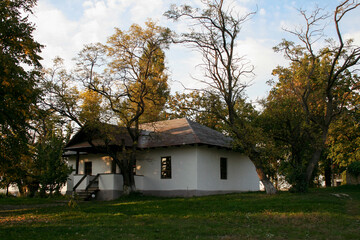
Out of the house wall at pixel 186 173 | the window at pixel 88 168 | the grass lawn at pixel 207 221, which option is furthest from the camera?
the window at pixel 88 168

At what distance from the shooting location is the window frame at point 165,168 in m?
25.2

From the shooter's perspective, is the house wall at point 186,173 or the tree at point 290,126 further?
the house wall at point 186,173

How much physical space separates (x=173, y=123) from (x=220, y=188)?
22.0 ft

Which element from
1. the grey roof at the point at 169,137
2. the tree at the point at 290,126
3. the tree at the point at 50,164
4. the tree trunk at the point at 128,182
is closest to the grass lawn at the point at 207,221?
the tree at the point at 290,126

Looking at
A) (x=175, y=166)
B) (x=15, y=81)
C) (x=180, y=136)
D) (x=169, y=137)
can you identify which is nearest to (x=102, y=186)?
(x=175, y=166)

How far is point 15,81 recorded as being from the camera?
1352 cm

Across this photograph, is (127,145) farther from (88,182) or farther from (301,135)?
(301,135)

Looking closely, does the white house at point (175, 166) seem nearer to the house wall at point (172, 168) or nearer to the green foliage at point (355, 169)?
the house wall at point (172, 168)

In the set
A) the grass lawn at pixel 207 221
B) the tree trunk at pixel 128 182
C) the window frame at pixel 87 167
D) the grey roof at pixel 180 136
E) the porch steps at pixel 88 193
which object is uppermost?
the grey roof at pixel 180 136

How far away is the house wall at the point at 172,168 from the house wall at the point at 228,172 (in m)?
0.58

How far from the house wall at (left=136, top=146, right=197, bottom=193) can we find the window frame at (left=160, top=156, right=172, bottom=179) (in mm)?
180

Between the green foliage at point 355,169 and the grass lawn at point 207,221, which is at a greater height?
the green foliage at point 355,169

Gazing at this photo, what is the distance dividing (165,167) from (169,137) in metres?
2.23

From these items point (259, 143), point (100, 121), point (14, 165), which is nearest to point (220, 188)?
point (259, 143)
